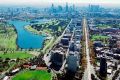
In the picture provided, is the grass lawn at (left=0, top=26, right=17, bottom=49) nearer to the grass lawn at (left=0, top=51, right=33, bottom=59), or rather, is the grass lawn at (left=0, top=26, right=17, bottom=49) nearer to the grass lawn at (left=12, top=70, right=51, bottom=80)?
the grass lawn at (left=0, top=51, right=33, bottom=59)

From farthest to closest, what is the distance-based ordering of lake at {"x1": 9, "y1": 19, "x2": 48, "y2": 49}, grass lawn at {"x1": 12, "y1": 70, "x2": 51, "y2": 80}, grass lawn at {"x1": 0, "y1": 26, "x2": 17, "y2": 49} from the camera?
1. lake at {"x1": 9, "y1": 19, "x2": 48, "y2": 49}
2. grass lawn at {"x1": 0, "y1": 26, "x2": 17, "y2": 49}
3. grass lawn at {"x1": 12, "y1": 70, "x2": 51, "y2": 80}

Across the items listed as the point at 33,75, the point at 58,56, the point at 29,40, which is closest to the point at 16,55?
the point at 58,56

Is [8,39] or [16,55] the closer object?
A: [16,55]

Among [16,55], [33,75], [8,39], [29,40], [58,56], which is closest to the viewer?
[33,75]

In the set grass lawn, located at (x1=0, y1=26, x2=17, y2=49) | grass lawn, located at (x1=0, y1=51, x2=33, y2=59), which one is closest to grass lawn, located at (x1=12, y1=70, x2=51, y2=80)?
grass lawn, located at (x1=0, y1=51, x2=33, y2=59)

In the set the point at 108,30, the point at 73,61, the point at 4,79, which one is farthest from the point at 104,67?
the point at 108,30

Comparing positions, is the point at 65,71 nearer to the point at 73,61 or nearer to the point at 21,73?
the point at 73,61

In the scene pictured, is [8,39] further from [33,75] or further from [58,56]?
[33,75]

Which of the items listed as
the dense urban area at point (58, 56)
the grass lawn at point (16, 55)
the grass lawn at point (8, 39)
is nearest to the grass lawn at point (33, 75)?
the dense urban area at point (58, 56)

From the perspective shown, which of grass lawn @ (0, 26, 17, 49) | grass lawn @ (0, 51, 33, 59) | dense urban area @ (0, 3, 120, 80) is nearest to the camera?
dense urban area @ (0, 3, 120, 80)
